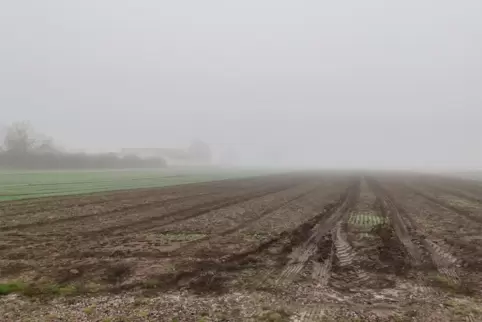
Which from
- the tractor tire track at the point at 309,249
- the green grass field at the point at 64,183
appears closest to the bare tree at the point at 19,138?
the green grass field at the point at 64,183

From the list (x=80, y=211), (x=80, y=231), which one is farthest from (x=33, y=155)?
(x=80, y=231)

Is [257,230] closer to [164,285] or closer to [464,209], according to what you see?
[164,285]

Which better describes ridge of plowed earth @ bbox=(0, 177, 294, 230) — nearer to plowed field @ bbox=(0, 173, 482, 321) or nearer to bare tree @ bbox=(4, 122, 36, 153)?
plowed field @ bbox=(0, 173, 482, 321)

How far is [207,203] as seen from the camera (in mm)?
25438

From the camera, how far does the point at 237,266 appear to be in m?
10.8

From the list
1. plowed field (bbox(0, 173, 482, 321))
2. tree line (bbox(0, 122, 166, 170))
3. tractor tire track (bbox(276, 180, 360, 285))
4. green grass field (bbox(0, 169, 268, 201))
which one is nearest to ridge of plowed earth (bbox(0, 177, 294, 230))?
plowed field (bbox(0, 173, 482, 321))

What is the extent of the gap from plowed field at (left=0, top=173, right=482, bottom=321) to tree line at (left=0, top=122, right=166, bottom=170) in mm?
77031

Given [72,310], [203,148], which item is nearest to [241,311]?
[72,310]

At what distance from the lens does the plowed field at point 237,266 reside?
7.48m

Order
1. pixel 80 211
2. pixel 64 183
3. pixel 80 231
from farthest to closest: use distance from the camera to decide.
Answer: pixel 64 183 < pixel 80 211 < pixel 80 231

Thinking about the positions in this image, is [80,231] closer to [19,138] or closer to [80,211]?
[80,211]

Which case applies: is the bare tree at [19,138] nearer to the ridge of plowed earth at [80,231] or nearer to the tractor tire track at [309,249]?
the ridge of plowed earth at [80,231]

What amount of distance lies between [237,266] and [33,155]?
94941 mm

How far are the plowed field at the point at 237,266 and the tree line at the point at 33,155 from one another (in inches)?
3033
